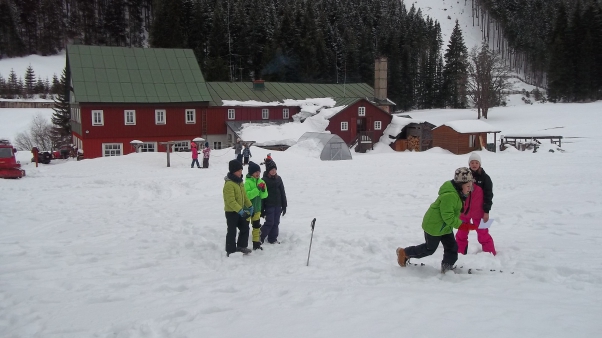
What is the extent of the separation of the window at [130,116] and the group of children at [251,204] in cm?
2810

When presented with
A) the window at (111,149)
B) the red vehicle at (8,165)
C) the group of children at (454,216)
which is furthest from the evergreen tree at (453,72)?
the group of children at (454,216)

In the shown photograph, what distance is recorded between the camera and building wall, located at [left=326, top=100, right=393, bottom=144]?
124 ft

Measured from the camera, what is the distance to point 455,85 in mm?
65500

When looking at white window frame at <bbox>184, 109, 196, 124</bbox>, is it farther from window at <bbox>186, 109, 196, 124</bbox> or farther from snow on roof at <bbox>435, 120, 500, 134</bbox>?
snow on roof at <bbox>435, 120, 500, 134</bbox>

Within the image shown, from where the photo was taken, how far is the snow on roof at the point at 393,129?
38.7m

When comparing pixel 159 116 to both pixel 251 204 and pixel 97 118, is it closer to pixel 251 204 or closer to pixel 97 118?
pixel 97 118

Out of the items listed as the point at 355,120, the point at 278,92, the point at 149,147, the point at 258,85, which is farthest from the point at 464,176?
the point at 258,85

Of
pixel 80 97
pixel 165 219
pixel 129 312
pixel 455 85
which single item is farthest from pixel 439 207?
pixel 455 85

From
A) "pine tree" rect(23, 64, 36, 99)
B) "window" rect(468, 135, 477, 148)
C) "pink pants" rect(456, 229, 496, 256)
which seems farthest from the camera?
"pine tree" rect(23, 64, 36, 99)

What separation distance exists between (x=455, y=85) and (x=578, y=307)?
2569 inches

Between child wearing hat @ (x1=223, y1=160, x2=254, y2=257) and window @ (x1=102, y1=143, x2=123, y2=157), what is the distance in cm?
2870

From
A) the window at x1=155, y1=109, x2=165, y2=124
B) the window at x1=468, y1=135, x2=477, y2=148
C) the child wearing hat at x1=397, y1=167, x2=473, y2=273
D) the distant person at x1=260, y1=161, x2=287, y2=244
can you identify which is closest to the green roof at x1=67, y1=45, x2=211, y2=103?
the window at x1=155, y1=109, x2=165, y2=124

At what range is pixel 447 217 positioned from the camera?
6020 millimetres

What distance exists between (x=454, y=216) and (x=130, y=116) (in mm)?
31860
